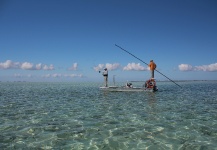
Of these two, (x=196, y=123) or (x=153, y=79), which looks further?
(x=153, y=79)

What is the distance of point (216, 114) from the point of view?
703 inches

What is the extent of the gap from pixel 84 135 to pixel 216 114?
37.6 ft

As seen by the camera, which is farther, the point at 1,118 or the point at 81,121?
the point at 1,118

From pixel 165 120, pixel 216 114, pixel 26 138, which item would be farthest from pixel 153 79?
pixel 26 138

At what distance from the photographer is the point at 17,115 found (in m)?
17.6

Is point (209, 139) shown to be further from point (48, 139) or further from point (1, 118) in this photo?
point (1, 118)

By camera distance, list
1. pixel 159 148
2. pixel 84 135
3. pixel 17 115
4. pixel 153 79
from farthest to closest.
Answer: pixel 153 79, pixel 17 115, pixel 84 135, pixel 159 148

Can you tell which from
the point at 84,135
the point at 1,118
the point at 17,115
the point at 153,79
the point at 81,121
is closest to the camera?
the point at 84,135

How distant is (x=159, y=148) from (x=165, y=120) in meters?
5.68

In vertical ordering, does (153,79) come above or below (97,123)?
above

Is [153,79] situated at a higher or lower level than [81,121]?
higher

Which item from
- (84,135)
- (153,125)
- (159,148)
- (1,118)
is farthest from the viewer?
(1,118)

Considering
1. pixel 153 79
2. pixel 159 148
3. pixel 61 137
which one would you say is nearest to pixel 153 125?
pixel 159 148

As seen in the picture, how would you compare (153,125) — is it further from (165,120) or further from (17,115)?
(17,115)
